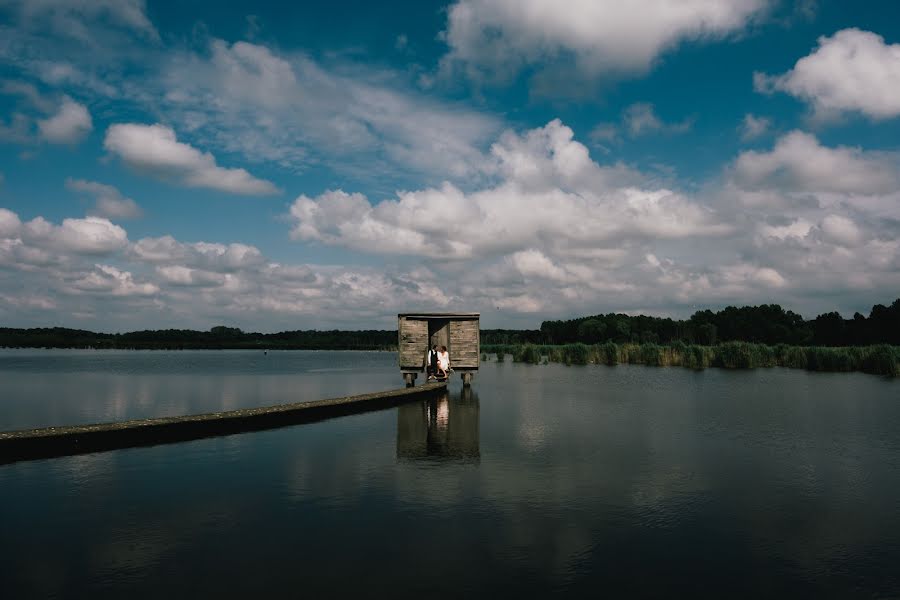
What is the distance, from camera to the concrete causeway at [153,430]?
1463cm

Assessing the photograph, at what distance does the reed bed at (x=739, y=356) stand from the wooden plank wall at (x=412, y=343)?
28215 mm

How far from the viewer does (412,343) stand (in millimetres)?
33656

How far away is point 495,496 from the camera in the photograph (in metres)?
10.8

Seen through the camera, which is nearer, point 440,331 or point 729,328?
point 440,331

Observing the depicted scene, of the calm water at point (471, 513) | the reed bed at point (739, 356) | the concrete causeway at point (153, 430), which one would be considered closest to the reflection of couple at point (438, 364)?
the concrete causeway at point (153, 430)

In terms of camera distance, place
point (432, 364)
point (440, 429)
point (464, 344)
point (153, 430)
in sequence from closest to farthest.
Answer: point (153, 430)
point (440, 429)
point (432, 364)
point (464, 344)

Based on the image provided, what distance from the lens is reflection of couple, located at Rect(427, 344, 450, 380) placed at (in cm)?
3256

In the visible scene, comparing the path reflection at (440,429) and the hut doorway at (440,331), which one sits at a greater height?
the hut doorway at (440,331)

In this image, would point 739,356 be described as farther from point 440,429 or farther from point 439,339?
point 440,429

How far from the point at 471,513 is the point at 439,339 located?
25.6 m

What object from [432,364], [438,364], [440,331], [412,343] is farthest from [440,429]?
[440,331]

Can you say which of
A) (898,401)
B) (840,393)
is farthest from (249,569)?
(840,393)

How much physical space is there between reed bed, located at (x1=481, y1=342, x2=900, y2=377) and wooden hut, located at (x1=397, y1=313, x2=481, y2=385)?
2532cm

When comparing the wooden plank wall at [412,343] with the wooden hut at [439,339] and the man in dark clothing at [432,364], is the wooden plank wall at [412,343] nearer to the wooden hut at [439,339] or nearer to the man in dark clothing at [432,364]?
the wooden hut at [439,339]
